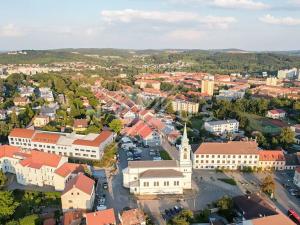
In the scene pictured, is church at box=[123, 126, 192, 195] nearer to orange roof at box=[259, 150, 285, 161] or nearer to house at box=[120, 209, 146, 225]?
house at box=[120, 209, 146, 225]

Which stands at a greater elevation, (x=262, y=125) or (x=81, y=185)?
(x=81, y=185)

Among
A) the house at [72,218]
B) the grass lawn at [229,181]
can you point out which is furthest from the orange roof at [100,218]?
the grass lawn at [229,181]

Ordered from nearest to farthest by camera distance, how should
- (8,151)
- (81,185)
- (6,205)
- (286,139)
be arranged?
1. (6,205)
2. (81,185)
3. (8,151)
4. (286,139)

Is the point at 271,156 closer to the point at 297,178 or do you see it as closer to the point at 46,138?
the point at 297,178

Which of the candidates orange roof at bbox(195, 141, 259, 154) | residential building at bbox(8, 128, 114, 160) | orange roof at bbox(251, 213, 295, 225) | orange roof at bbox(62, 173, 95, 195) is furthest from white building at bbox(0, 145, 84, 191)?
orange roof at bbox(251, 213, 295, 225)

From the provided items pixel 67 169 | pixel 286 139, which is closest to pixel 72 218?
pixel 67 169

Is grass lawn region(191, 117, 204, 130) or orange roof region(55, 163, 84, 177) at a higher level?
orange roof region(55, 163, 84, 177)

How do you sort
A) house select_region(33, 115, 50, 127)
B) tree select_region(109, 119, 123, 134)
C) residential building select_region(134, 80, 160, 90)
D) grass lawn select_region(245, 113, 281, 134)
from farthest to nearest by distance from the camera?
residential building select_region(134, 80, 160, 90) < grass lawn select_region(245, 113, 281, 134) < house select_region(33, 115, 50, 127) < tree select_region(109, 119, 123, 134)

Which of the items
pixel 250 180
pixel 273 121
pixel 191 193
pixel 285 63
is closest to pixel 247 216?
pixel 191 193
